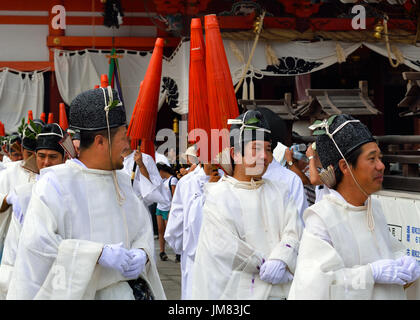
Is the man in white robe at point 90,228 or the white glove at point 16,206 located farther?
the white glove at point 16,206

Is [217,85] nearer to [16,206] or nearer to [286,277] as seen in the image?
[16,206]

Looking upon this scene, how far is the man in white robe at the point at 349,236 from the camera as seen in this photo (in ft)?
8.55

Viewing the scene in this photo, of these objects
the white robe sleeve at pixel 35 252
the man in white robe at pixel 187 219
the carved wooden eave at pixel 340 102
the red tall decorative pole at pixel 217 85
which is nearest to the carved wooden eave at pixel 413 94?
the carved wooden eave at pixel 340 102

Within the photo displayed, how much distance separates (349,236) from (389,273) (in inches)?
9.0

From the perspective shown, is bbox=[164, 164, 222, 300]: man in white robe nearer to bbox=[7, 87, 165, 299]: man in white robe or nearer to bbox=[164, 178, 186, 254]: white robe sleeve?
bbox=[164, 178, 186, 254]: white robe sleeve

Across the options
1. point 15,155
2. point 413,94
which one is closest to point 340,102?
point 413,94

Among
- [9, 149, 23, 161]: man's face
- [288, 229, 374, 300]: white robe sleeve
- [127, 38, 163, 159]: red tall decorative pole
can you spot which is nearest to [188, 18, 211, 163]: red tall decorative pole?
[127, 38, 163, 159]: red tall decorative pole

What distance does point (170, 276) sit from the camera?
801 cm

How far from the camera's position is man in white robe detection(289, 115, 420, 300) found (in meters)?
2.61

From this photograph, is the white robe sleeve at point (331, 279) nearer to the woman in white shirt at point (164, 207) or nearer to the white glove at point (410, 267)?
the white glove at point (410, 267)

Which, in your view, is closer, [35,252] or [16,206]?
[35,252]

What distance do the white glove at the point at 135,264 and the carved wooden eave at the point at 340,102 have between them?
4095mm

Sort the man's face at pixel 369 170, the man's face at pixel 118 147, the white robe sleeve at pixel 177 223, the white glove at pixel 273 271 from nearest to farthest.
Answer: the man's face at pixel 369 170 < the man's face at pixel 118 147 < the white glove at pixel 273 271 < the white robe sleeve at pixel 177 223

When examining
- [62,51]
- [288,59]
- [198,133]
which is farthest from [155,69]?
[62,51]
